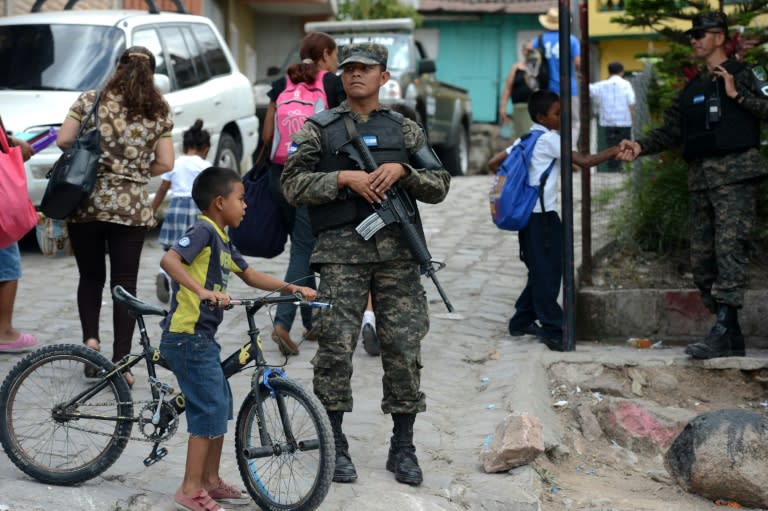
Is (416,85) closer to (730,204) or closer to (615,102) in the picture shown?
(615,102)

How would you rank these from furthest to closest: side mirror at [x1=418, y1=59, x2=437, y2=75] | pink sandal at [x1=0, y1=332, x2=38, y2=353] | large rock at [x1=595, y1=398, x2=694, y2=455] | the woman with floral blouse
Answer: side mirror at [x1=418, y1=59, x2=437, y2=75] → pink sandal at [x1=0, y1=332, x2=38, y2=353] → large rock at [x1=595, y1=398, x2=694, y2=455] → the woman with floral blouse

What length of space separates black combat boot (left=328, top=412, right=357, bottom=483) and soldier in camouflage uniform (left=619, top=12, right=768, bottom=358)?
278cm

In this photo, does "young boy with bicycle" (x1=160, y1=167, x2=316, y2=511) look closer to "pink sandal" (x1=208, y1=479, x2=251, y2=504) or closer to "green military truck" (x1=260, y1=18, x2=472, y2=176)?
"pink sandal" (x1=208, y1=479, x2=251, y2=504)

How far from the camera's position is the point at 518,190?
727 cm

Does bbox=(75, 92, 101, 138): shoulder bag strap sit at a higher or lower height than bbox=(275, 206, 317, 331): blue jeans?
higher

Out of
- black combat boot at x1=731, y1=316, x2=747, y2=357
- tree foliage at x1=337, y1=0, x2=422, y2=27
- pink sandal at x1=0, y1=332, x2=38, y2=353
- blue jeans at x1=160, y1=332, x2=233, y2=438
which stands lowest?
black combat boot at x1=731, y1=316, x2=747, y2=357

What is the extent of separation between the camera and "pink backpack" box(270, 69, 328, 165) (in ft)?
22.3

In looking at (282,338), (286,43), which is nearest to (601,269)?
(282,338)

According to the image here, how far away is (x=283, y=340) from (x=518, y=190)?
172 cm

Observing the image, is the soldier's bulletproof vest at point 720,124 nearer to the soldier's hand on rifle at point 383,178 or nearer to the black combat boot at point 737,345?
the black combat boot at point 737,345

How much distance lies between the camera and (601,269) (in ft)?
28.3

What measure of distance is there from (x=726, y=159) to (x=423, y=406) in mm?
2887

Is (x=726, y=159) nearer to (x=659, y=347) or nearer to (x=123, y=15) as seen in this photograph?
(x=659, y=347)

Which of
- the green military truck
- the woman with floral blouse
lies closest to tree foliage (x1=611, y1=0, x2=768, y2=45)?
the woman with floral blouse
